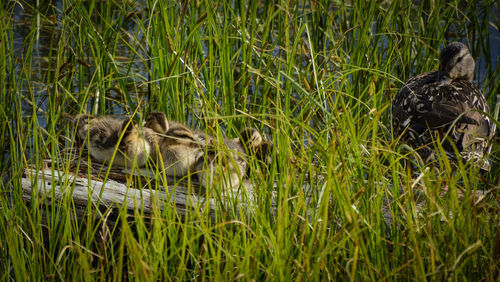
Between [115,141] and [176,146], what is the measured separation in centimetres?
41

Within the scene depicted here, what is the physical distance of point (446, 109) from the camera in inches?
146

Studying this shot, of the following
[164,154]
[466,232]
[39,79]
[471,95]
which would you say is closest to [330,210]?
[466,232]

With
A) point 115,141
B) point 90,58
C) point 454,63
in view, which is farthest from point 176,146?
point 90,58

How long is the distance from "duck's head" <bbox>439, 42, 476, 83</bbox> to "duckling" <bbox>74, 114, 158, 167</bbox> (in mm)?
1887

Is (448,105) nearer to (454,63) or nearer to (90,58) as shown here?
(454,63)

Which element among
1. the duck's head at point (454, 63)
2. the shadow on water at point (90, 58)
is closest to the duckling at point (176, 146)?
the shadow on water at point (90, 58)

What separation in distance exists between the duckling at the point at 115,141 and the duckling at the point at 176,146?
0.06 meters

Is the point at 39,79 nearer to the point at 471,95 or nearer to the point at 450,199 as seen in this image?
the point at 471,95

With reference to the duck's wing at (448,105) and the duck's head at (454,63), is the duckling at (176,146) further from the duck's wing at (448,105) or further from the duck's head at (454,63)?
the duck's head at (454,63)

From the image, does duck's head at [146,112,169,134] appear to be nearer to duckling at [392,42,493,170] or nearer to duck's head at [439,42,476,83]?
duckling at [392,42,493,170]

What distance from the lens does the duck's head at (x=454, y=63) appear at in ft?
13.7

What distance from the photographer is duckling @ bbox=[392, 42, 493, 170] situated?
143 inches

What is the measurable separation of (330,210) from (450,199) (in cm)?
48

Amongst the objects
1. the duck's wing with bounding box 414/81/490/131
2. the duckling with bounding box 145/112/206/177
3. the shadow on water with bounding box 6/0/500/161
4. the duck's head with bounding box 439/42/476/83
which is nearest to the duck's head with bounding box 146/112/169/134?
the duckling with bounding box 145/112/206/177
